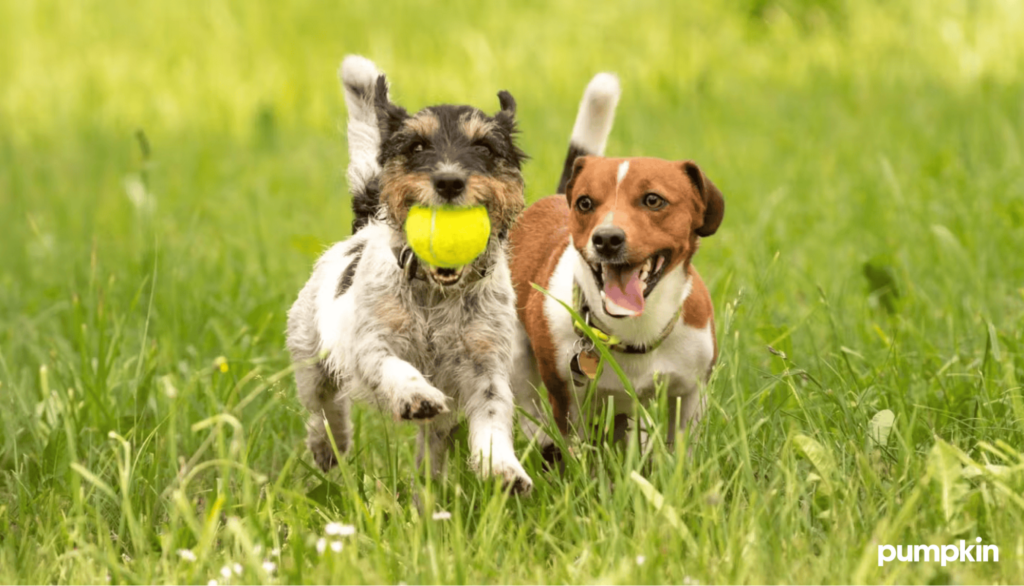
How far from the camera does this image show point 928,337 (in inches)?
189

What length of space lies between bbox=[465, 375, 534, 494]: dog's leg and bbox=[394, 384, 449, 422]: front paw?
18 cm

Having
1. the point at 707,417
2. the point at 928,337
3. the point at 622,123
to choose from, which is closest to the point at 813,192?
the point at 622,123

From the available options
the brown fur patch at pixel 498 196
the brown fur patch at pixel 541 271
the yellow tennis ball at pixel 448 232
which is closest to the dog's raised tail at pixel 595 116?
the brown fur patch at pixel 541 271

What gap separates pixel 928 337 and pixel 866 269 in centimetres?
61

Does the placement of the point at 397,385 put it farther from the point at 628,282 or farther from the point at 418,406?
the point at 628,282

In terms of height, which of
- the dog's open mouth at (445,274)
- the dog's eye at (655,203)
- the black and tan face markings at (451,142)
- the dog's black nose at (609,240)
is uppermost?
the black and tan face markings at (451,142)

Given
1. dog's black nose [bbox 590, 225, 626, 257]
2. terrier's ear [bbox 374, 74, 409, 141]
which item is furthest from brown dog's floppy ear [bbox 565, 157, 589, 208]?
terrier's ear [bbox 374, 74, 409, 141]

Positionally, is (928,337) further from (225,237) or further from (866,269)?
(225,237)

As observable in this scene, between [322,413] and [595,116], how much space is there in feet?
4.96

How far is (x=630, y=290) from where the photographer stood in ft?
12.3

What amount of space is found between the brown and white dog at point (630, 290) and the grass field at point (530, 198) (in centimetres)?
22

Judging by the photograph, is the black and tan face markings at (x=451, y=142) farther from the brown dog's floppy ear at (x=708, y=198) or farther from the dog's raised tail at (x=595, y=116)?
the dog's raised tail at (x=595, y=116)

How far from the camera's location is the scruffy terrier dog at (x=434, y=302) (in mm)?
3303

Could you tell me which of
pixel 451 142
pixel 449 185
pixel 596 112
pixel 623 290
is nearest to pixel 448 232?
pixel 449 185
